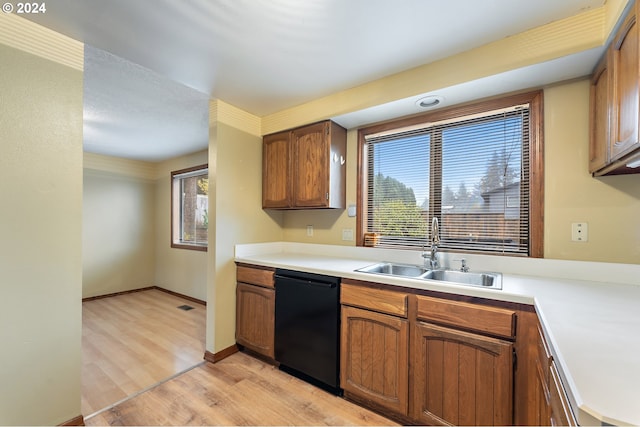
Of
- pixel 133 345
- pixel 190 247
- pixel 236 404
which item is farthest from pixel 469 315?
pixel 190 247

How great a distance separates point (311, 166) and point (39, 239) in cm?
185

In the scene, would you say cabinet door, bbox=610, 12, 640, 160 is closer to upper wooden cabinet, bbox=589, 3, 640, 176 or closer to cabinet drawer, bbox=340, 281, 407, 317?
upper wooden cabinet, bbox=589, 3, 640, 176

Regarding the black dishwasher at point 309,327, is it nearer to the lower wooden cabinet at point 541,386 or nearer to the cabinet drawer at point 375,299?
the cabinet drawer at point 375,299

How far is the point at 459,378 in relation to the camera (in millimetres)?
1443

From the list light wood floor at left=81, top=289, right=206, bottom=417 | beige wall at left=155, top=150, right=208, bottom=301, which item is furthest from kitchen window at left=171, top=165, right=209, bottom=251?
light wood floor at left=81, top=289, right=206, bottom=417

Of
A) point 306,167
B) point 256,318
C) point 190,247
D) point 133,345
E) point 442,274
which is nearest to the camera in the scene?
point 442,274

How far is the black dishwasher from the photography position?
1.90 m

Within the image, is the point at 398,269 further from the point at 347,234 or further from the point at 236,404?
the point at 236,404

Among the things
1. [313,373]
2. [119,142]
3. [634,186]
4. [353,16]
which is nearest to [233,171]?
[353,16]

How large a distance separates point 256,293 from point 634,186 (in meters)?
2.60

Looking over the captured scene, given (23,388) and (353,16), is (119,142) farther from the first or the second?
(353,16)

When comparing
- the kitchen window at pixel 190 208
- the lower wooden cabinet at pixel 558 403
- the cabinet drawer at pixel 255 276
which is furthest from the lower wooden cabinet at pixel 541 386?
the kitchen window at pixel 190 208

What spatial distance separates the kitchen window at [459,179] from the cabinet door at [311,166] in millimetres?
370

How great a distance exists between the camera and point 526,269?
175 cm
